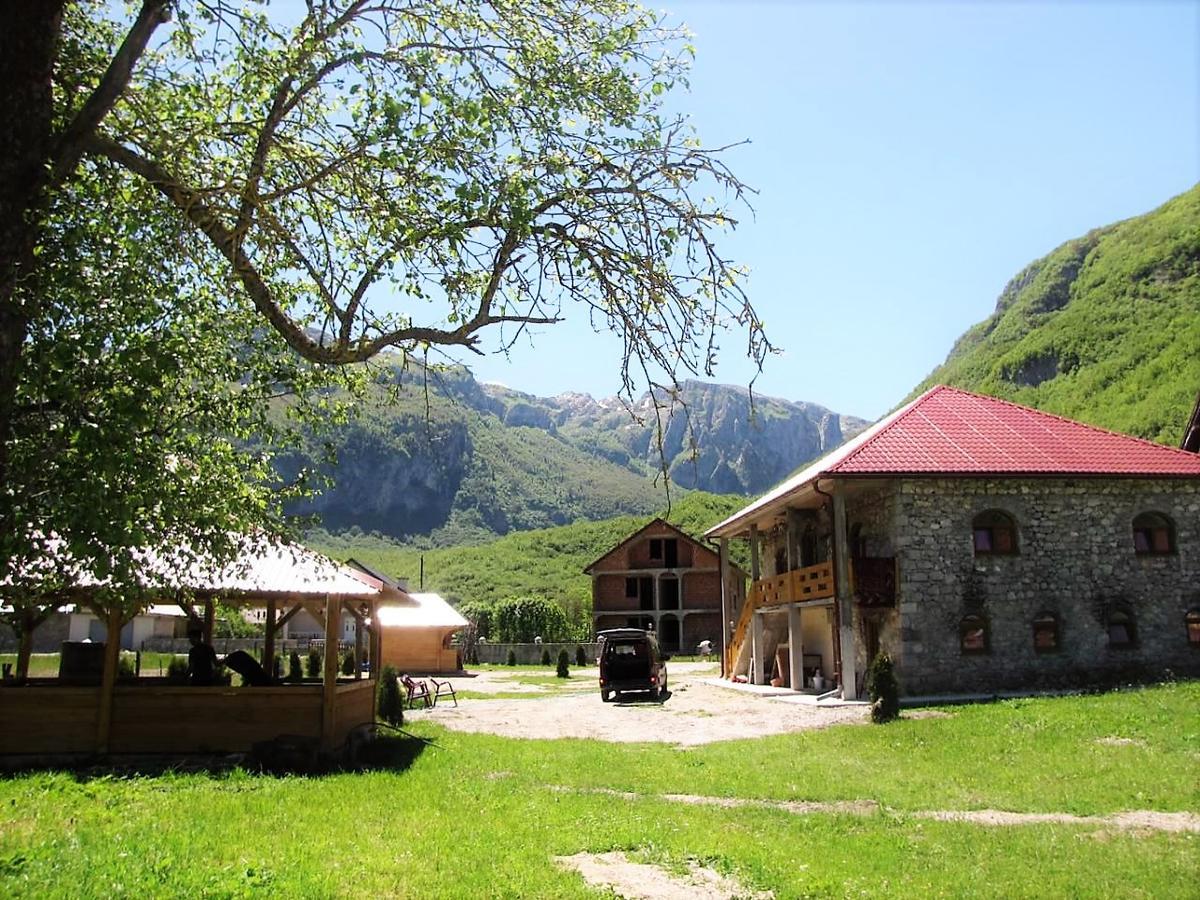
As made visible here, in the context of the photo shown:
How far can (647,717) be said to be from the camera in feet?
66.2

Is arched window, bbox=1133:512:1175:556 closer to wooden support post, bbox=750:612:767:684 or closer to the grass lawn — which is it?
the grass lawn

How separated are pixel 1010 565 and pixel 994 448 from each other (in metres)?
3.07

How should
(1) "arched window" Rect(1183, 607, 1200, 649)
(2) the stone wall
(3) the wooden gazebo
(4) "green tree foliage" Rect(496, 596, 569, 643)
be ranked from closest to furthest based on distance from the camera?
(3) the wooden gazebo < (2) the stone wall < (1) "arched window" Rect(1183, 607, 1200, 649) < (4) "green tree foliage" Rect(496, 596, 569, 643)

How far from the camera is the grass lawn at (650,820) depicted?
666 cm

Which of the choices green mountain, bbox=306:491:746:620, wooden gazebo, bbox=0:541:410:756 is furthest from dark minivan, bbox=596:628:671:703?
green mountain, bbox=306:491:746:620

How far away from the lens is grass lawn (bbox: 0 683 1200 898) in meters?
6.66

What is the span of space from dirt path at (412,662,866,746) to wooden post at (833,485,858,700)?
1.50m

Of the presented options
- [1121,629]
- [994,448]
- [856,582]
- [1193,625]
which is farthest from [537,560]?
[1193,625]

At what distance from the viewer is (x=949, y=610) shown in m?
19.6

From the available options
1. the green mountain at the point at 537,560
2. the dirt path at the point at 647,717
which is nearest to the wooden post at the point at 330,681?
the dirt path at the point at 647,717

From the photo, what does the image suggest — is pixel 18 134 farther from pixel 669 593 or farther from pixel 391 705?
pixel 669 593

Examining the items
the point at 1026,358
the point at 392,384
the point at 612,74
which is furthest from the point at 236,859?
the point at 1026,358

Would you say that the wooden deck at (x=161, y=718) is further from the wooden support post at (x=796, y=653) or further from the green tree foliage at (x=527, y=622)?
the green tree foliage at (x=527, y=622)

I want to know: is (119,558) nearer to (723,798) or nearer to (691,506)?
(723,798)
